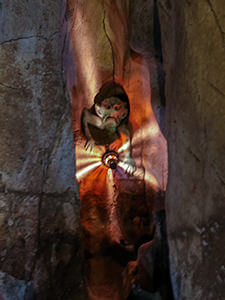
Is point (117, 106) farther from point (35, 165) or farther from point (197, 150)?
point (197, 150)

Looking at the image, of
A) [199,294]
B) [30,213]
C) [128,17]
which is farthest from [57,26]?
[199,294]

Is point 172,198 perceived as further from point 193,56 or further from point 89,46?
point 89,46

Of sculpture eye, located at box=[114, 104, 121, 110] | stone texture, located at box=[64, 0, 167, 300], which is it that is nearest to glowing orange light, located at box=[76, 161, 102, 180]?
stone texture, located at box=[64, 0, 167, 300]

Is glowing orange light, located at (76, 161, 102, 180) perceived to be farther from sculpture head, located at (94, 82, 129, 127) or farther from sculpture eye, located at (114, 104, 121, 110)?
sculpture eye, located at (114, 104, 121, 110)

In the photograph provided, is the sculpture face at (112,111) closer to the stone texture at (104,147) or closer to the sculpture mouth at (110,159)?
the stone texture at (104,147)

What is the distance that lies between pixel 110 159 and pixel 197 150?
8.23 feet

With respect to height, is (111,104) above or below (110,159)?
above

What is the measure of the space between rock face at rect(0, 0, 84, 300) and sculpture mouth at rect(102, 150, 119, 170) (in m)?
1.78

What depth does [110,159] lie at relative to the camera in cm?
393

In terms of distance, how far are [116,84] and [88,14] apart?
1073 mm

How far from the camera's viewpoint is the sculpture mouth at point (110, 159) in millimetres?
3904

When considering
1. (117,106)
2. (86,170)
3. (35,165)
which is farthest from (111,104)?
(35,165)

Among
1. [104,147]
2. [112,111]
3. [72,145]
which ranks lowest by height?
[72,145]

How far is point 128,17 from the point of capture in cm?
311
